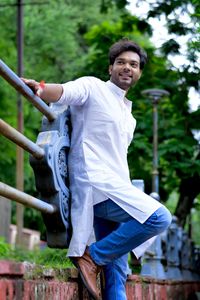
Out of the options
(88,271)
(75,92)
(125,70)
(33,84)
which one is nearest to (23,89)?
(33,84)

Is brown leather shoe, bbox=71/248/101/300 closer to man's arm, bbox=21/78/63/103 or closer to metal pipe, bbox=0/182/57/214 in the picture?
metal pipe, bbox=0/182/57/214

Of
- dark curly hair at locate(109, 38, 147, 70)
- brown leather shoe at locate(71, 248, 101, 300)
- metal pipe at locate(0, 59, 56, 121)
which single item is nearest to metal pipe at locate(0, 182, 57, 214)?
brown leather shoe at locate(71, 248, 101, 300)

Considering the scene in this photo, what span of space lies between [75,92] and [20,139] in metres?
0.57

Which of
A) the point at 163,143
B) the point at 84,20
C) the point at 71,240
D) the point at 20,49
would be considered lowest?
the point at 71,240

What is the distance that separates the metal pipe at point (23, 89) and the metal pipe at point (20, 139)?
0.21 m

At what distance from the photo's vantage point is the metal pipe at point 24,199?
3754 mm

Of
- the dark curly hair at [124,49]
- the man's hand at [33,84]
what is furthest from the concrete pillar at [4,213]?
the man's hand at [33,84]

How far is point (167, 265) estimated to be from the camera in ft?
32.3

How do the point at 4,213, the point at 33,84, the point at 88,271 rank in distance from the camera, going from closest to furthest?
the point at 33,84
the point at 88,271
the point at 4,213

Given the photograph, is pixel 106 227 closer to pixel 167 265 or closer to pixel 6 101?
pixel 167 265

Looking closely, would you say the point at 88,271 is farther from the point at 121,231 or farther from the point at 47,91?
the point at 47,91

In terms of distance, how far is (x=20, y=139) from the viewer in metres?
4.07

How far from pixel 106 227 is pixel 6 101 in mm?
16721

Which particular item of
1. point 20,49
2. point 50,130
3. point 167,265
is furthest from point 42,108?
point 20,49
